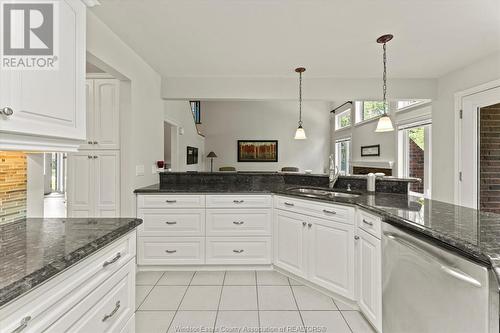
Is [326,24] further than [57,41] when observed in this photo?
Yes

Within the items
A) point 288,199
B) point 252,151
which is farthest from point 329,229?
point 252,151

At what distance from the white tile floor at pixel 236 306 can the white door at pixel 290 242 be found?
0.16 m

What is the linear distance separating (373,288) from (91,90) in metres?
3.23

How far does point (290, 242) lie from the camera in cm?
263

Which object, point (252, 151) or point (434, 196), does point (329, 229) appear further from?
point (252, 151)

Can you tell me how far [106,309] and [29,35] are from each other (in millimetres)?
1233

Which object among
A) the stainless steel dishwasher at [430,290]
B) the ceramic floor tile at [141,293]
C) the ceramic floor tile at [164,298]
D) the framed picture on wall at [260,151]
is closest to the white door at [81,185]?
the ceramic floor tile at [141,293]

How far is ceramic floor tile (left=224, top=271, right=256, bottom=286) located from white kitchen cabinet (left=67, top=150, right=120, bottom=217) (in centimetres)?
141

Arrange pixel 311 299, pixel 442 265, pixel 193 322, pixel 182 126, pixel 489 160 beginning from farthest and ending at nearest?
pixel 182 126, pixel 489 160, pixel 311 299, pixel 193 322, pixel 442 265

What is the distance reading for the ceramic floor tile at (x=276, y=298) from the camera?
218cm

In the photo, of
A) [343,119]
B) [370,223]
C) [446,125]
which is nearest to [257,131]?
[343,119]

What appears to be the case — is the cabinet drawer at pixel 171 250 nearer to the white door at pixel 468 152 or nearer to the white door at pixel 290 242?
the white door at pixel 290 242

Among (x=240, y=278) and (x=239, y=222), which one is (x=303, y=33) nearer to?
(x=239, y=222)

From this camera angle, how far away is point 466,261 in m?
1.05
